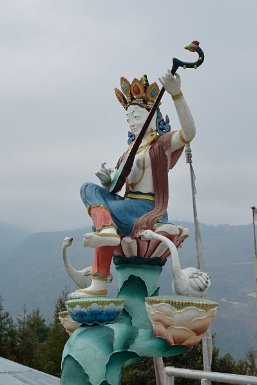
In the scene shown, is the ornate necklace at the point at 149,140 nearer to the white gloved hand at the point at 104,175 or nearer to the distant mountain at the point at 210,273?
the white gloved hand at the point at 104,175

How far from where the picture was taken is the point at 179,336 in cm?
329

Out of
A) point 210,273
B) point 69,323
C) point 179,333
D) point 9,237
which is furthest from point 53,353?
point 9,237

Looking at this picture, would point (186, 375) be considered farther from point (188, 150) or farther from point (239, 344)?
point (239, 344)

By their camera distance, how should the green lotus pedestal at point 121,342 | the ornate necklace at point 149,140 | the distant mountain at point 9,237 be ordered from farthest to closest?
the distant mountain at point 9,237 → the ornate necklace at point 149,140 → the green lotus pedestal at point 121,342

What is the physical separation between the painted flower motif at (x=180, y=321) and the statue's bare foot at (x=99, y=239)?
0.44m

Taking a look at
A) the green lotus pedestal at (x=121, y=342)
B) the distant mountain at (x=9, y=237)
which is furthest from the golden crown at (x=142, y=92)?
the distant mountain at (x=9, y=237)

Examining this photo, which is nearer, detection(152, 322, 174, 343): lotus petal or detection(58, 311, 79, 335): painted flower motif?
detection(152, 322, 174, 343): lotus petal

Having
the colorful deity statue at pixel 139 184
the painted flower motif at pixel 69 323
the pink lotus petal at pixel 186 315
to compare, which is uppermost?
the colorful deity statue at pixel 139 184

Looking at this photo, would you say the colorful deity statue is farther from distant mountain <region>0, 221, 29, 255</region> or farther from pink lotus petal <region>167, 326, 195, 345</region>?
distant mountain <region>0, 221, 29, 255</region>

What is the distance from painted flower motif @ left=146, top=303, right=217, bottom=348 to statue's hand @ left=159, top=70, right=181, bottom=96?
1.26 m

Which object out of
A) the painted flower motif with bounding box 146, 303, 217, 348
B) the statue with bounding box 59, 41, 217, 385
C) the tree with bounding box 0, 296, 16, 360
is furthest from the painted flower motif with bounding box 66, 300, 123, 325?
the tree with bounding box 0, 296, 16, 360

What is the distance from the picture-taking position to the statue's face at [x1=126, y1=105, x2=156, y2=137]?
13.2ft

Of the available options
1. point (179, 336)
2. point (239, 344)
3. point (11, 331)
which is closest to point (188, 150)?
point (179, 336)

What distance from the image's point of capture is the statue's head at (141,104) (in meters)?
4.02
